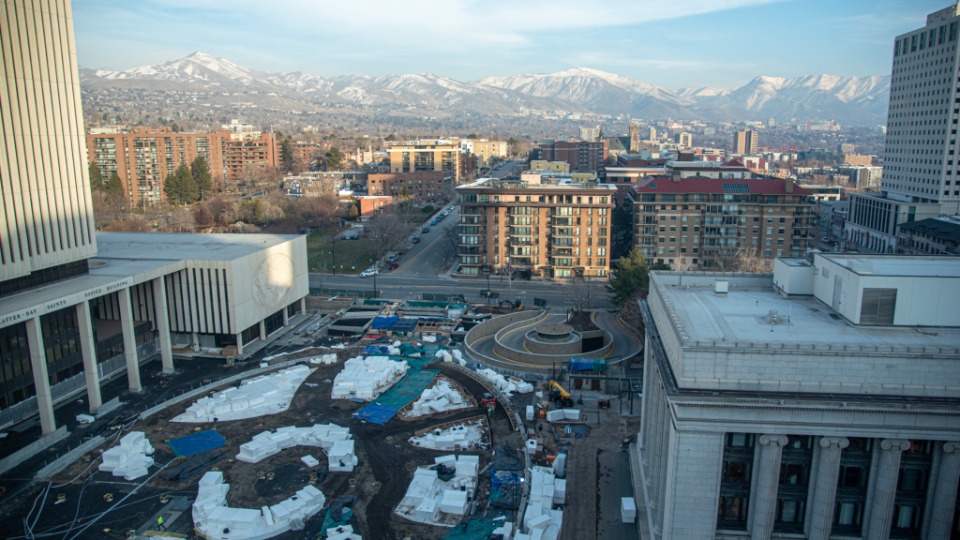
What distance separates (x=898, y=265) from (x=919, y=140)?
8362 centimetres

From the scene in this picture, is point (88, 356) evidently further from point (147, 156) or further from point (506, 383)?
point (147, 156)

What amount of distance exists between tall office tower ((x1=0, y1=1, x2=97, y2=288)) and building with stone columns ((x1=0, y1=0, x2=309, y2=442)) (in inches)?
2.5

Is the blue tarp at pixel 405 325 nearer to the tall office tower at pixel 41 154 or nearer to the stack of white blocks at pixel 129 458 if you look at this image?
the tall office tower at pixel 41 154

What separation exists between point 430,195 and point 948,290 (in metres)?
110

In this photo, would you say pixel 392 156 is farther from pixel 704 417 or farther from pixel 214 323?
pixel 704 417

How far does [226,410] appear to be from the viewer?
123 ft

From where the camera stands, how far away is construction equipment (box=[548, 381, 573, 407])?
39.8m

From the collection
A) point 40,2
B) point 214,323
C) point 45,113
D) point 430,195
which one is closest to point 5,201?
point 45,113

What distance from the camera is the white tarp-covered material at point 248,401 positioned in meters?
Answer: 37.0

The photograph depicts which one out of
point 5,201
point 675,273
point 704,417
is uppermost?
point 5,201

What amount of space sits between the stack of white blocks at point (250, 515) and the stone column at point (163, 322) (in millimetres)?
18597

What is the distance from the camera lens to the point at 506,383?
42.2 meters

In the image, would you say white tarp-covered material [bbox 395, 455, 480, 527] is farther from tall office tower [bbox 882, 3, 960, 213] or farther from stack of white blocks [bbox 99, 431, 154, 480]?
tall office tower [bbox 882, 3, 960, 213]

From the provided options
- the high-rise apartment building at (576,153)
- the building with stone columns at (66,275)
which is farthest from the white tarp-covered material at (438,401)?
the high-rise apartment building at (576,153)
